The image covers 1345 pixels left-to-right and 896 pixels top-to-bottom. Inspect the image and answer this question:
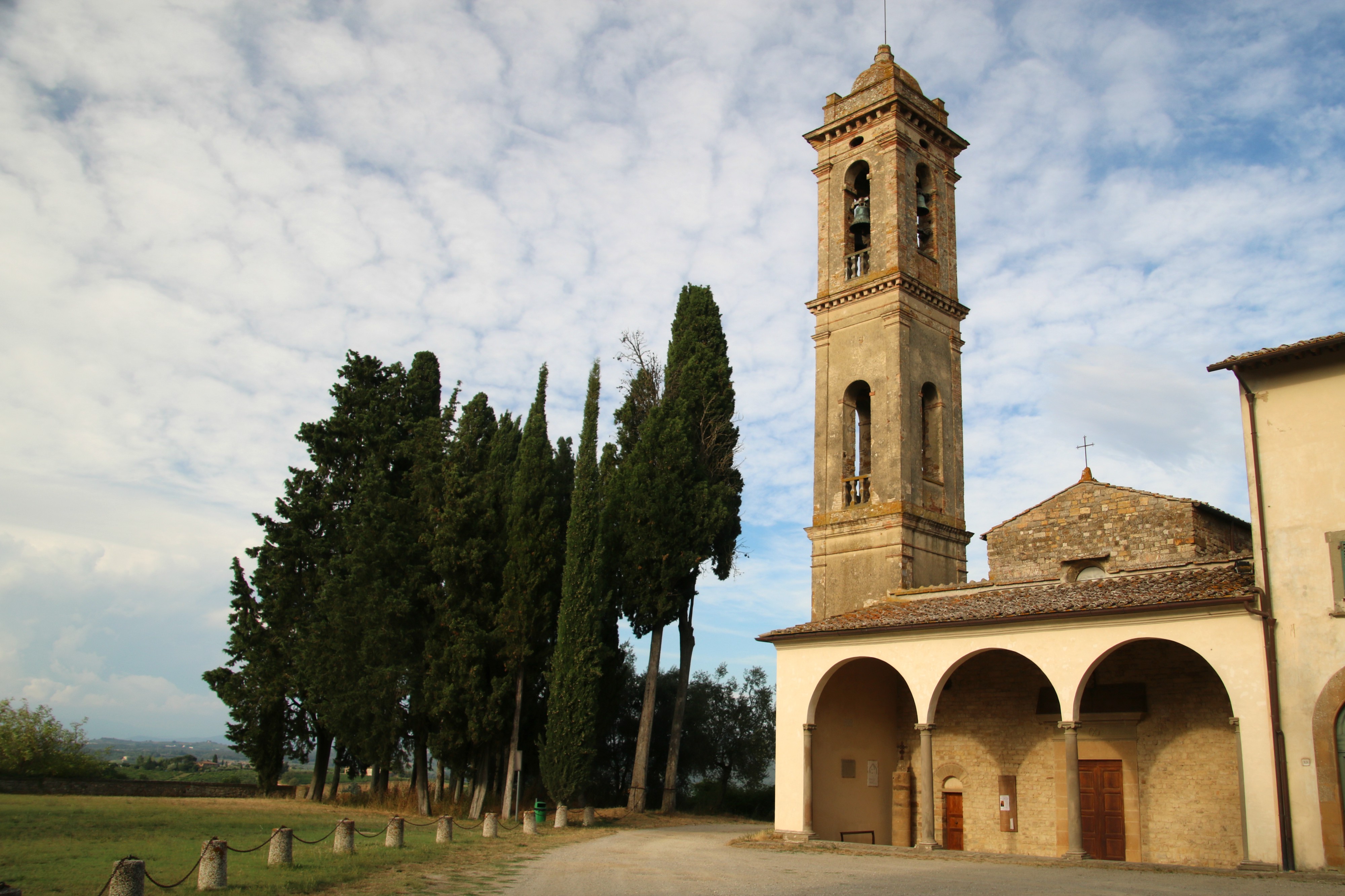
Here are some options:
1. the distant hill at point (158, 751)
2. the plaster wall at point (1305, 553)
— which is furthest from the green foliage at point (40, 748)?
the plaster wall at point (1305, 553)

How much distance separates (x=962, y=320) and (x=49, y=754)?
29.3 meters

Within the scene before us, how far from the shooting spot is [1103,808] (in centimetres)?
1661

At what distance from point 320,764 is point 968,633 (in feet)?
64.6

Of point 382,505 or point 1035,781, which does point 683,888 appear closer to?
point 1035,781


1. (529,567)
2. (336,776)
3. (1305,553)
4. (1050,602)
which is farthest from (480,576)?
(1305,553)

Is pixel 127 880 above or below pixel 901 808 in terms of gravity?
above

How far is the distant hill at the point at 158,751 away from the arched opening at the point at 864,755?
54.5ft

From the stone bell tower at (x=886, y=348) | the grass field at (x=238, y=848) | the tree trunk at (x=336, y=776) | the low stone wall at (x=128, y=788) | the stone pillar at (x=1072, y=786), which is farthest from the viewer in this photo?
the tree trunk at (x=336, y=776)

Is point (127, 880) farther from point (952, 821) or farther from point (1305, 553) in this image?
point (952, 821)

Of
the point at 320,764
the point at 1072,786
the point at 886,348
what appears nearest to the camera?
the point at 1072,786

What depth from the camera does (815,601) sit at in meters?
21.7

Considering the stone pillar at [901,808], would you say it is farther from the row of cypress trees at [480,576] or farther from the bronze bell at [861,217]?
the bronze bell at [861,217]

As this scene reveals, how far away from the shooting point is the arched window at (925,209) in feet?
78.3

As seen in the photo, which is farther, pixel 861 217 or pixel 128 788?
pixel 128 788
